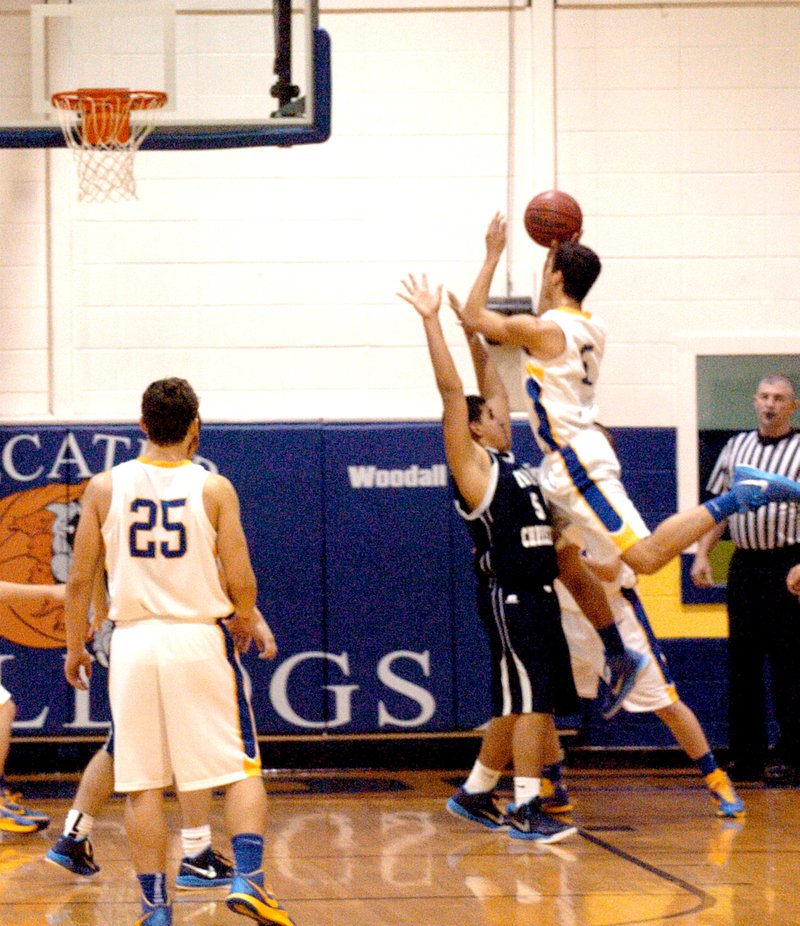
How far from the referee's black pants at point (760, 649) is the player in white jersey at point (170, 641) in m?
3.71

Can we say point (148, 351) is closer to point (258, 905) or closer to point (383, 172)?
point (383, 172)

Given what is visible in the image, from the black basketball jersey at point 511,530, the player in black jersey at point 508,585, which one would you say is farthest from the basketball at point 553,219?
the black basketball jersey at point 511,530

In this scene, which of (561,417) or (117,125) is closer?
(561,417)

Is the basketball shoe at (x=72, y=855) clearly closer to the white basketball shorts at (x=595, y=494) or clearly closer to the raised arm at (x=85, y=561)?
the raised arm at (x=85, y=561)

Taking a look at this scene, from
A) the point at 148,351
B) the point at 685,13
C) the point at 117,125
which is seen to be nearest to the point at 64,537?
the point at 148,351

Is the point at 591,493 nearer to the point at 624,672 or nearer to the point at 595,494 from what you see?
the point at 595,494

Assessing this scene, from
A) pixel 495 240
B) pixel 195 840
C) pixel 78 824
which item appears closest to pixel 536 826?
pixel 195 840

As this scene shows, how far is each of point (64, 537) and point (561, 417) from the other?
3.01 metres

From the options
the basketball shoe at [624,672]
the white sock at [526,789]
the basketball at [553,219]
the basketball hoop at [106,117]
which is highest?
the basketball hoop at [106,117]

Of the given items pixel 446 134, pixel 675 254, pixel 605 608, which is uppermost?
pixel 446 134

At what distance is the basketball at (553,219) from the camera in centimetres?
654

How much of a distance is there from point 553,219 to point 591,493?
1254 millimetres

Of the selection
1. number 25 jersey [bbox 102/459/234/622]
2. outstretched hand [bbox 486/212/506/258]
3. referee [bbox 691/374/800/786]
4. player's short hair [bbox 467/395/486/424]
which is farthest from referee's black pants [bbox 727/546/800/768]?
number 25 jersey [bbox 102/459/234/622]

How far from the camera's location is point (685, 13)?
27.8 ft
